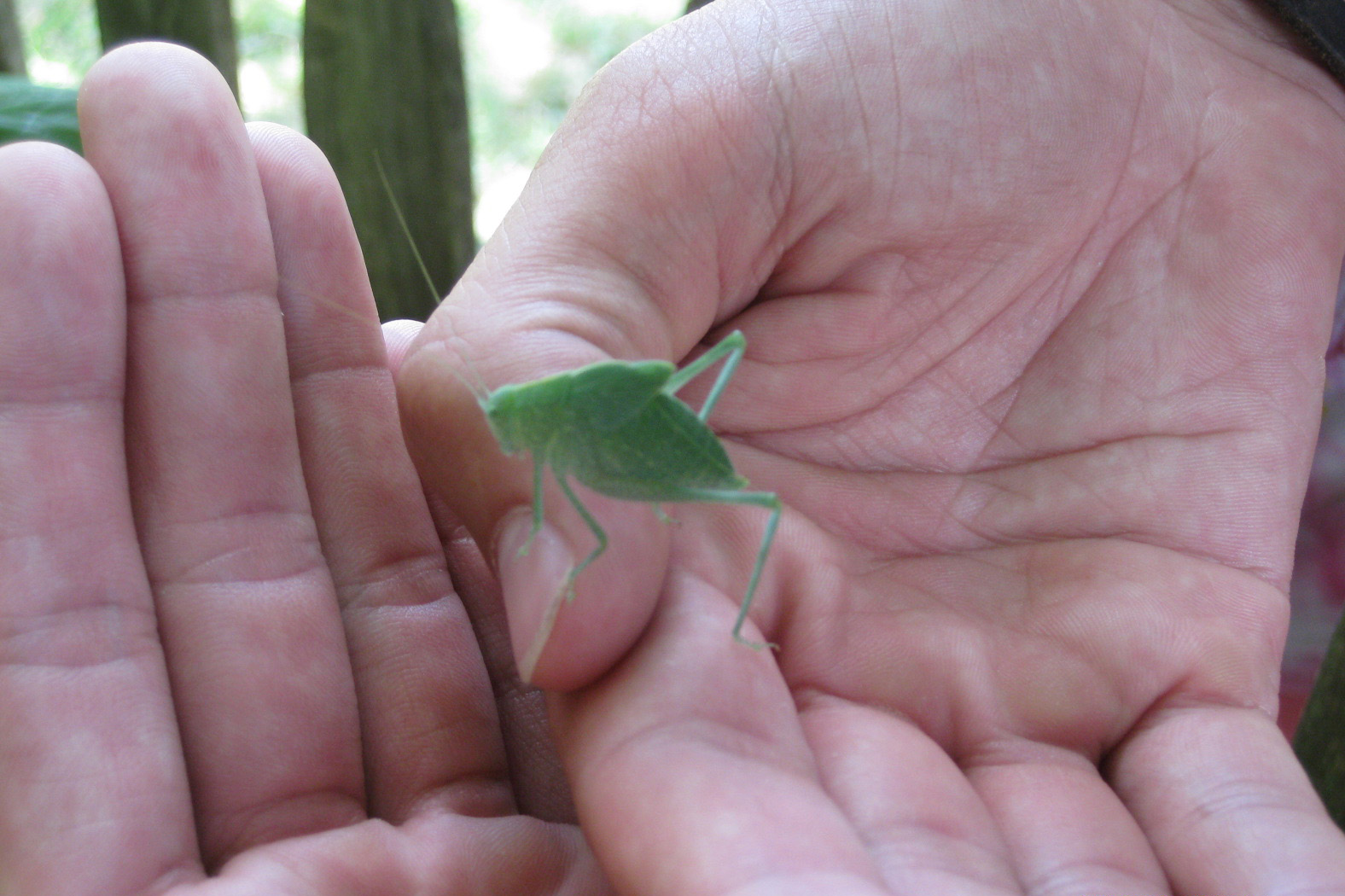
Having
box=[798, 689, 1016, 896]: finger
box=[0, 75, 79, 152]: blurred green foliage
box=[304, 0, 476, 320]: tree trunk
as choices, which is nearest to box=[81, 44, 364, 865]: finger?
box=[798, 689, 1016, 896]: finger

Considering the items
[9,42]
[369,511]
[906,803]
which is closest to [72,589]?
[369,511]

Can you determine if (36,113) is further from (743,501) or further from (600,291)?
(743,501)

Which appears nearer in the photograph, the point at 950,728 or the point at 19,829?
the point at 19,829

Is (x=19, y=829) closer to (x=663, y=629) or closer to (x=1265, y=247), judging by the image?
(x=663, y=629)

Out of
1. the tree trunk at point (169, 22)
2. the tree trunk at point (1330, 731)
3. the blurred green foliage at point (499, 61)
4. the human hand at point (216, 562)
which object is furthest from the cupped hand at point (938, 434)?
the blurred green foliage at point (499, 61)

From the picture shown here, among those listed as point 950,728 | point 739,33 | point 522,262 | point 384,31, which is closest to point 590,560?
point 522,262

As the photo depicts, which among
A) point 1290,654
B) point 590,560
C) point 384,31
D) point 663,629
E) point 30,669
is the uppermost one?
point 384,31

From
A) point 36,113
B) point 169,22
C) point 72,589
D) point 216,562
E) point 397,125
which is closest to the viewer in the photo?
point 72,589

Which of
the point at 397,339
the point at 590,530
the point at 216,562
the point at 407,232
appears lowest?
the point at 216,562
